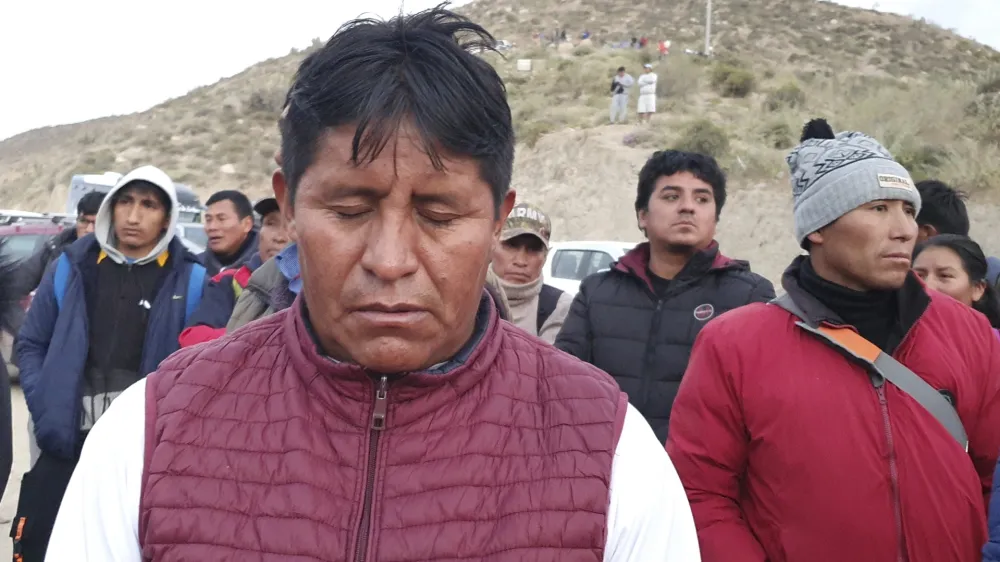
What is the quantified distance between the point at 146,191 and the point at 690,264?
2733 mm

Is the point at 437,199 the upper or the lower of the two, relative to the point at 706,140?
lower

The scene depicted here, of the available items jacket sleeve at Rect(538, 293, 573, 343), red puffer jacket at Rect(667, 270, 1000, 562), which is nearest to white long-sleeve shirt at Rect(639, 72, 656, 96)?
jacket sleeve at Rect(538, 293, 573, 343)

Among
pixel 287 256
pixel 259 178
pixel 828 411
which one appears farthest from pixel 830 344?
pixel 259 178

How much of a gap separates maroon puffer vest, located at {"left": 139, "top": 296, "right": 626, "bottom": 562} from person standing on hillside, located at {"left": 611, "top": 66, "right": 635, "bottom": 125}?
27.4 meters

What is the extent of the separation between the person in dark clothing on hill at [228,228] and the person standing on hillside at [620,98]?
23.1 m

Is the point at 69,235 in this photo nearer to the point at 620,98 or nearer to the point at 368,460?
the point at 368,460

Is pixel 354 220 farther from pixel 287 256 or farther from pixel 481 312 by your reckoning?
pixel 287 256

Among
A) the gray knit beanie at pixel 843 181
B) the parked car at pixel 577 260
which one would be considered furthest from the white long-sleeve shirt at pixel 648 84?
the gray knit beanie at pixel 843 181

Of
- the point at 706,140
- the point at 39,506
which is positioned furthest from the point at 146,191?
the point at 706,140

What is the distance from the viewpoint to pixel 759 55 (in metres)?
44.2

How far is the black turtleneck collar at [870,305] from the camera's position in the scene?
94.2 inches

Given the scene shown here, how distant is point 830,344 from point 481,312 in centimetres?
124

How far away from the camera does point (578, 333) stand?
361cm

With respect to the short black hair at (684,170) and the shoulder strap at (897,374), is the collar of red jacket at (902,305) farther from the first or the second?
the short black hair at (684,170)
